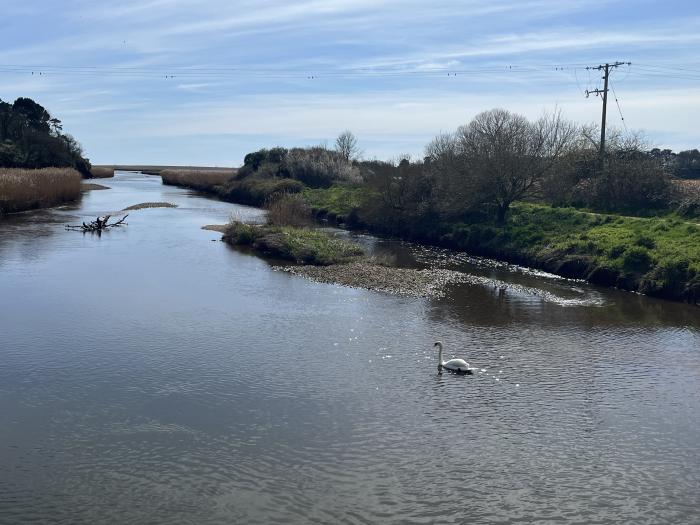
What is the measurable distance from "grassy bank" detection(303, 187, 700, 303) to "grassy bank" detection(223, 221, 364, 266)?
10126 millimetres

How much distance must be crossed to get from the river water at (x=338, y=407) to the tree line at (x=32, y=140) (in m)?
68.7

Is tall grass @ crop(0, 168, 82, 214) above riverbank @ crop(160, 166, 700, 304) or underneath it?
above

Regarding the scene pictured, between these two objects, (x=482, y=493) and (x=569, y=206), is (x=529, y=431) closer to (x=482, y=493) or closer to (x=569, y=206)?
(x=482, y=493)

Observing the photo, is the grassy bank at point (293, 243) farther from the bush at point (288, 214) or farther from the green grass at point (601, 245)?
the green grass at point (601, 245)

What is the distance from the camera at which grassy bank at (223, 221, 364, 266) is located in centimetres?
4488

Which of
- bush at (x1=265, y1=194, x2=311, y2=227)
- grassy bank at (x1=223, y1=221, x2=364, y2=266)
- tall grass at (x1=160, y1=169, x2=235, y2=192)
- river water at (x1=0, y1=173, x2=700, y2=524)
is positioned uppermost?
tall grass at (x1=160, y1=169, x2=235, y2=192)

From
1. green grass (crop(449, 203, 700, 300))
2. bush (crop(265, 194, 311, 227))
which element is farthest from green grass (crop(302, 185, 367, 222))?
green grass (crop(449, 203, 700, 300))

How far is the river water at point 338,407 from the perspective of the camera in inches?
589

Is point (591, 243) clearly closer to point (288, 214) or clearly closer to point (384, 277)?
point (384, 277)

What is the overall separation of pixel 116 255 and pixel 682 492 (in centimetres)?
3751

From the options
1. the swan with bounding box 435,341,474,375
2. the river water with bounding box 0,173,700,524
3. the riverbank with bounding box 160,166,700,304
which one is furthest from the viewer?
the riverbank with bounding box 160,166,700,304

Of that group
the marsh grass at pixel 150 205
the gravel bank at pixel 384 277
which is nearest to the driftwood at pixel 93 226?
the marsh grass at pixel 150 205

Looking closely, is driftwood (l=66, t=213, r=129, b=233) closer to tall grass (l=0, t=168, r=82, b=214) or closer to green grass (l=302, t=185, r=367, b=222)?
tall grass (l=0, t=168, r=82, b=214)

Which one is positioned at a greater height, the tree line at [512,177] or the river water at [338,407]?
the tree line at [512,177]
